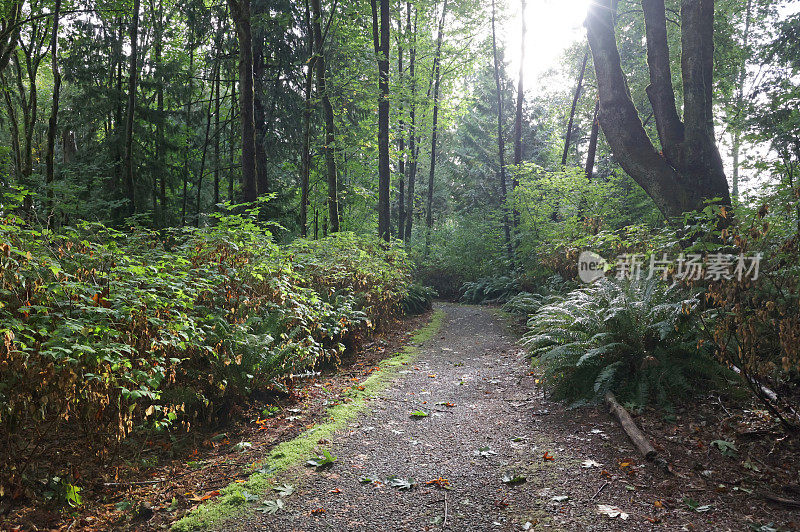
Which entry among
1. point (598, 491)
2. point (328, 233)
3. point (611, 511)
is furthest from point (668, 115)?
point (328, 233)

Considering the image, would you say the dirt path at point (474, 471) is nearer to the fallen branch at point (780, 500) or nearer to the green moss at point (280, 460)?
the green moss at point (280, 460)

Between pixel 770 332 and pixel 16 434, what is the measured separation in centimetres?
584

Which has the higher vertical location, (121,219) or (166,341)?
(121,219)

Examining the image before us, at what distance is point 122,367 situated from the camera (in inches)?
129

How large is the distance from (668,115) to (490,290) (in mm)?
Result: 10057

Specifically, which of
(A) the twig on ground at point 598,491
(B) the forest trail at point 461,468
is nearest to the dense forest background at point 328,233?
(B) the forest trail at point 461,468

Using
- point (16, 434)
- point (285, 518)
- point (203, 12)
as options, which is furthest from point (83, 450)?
point (203, 12)

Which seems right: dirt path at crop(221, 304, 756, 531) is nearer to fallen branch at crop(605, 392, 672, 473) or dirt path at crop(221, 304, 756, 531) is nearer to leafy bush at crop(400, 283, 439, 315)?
fallen branch at crop(605, 392, 672, 473)

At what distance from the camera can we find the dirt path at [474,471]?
9.59ft

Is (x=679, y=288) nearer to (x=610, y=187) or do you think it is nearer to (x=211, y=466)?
(x=211, y=466)

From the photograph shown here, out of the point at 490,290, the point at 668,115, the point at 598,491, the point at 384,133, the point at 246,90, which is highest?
the point at 384,133

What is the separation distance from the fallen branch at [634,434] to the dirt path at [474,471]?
0.33 ft

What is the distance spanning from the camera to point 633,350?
4898mm

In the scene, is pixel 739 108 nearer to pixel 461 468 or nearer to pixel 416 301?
pixel 416 301
